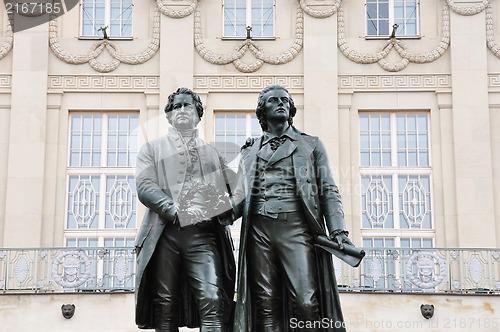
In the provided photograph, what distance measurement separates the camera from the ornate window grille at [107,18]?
22.7 metres

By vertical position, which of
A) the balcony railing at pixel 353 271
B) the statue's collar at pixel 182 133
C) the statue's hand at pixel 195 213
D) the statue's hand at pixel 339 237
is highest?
the statue's collar at pixel 182 133

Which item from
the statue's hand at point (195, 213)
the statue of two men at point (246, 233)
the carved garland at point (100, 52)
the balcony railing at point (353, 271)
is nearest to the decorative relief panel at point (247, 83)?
the carved garland at point (100, 52)

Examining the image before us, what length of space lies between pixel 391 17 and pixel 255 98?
325 cm

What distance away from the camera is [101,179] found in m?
22.0

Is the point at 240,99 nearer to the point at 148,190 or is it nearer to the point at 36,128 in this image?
the point at 36,128

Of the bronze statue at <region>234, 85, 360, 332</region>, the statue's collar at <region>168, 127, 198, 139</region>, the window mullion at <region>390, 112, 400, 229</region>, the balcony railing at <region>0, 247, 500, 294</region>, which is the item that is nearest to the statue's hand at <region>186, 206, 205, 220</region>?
the bronze statue at <region>234, 85, 360, 332</region>

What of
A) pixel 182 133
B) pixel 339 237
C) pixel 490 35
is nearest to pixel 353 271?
pixel 490 35

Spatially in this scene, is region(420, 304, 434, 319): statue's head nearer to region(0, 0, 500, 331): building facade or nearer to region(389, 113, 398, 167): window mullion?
region(0, 0, 500, 331): building facade

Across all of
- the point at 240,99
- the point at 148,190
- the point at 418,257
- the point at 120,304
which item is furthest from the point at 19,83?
the point at 148,190

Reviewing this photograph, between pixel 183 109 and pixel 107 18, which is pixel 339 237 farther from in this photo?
pixel 107 18

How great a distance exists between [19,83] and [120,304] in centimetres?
590

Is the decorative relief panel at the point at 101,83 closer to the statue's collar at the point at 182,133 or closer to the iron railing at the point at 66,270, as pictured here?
the iron railing at the point at 66,270

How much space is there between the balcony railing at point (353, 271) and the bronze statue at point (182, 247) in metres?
10.2

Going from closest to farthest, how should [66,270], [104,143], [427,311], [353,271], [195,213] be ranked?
1. [195,213]
2. [427,311]
3. [66,270]
4. [353,271]
5. [104,143]
